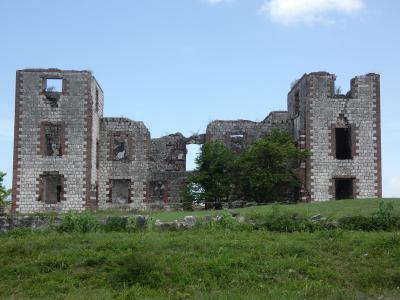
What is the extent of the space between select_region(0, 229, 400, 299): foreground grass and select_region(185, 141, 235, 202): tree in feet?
48.2

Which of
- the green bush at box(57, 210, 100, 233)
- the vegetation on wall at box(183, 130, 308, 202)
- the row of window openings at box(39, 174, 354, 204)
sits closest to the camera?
the green bush at box(57, 210, 100, 233)

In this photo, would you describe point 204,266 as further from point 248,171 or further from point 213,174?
point 213,174

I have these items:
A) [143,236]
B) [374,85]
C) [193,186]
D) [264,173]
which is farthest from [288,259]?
[374,85]

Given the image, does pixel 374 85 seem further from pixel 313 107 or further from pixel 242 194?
pixel 242 194

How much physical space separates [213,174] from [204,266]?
18059 millimetres

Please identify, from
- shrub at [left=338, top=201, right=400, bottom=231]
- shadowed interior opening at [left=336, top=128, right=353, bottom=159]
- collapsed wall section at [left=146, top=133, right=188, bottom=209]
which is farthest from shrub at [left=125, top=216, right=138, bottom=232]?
shadowed interior opening at [left=336, top=128, right=353, bottom=159]

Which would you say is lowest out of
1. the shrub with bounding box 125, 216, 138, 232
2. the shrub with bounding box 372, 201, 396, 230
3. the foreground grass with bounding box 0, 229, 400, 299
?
the foreground grass with bounding box 0, 229, 400, 299

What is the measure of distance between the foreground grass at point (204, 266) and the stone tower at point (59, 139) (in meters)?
14.8

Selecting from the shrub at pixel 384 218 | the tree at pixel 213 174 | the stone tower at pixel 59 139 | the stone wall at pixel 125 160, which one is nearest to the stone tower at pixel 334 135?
the tree at pixel 213 174

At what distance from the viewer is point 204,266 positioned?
44.0 feet

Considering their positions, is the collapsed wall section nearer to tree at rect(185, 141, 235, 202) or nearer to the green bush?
tree at rect(185, 141, 235, 202)

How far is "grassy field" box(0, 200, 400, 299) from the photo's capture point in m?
12.1

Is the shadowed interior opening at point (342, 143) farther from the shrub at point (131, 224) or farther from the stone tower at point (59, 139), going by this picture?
the shrub at point (131, 224)

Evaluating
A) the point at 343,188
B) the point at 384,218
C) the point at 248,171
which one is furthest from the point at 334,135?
the point at 384,218
